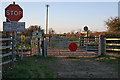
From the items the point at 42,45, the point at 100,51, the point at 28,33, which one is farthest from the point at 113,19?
the point at 28,33

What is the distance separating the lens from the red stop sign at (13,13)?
7984 millimetres

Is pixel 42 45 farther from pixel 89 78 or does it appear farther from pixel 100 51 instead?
pixel 89 78

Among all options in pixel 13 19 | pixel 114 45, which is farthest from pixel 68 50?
pixel 13 19

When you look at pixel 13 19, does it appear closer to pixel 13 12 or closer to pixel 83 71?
pixel 13 12

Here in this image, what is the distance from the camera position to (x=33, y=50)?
12.9 m

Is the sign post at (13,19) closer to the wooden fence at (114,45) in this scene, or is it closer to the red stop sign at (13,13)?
the red stop sign at (13,13)

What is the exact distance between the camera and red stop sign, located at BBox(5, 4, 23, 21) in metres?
7.98

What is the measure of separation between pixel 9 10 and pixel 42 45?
580 centimetres

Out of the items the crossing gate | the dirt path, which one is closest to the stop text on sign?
the dirt path

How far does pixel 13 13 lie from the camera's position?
808cm

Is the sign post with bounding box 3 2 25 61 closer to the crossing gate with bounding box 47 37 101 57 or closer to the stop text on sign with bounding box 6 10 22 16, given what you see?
the stop text on sign with bounding box 6 10 22 16

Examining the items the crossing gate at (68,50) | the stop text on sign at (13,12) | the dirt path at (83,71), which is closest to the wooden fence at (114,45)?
the crossing gate at (68,50)

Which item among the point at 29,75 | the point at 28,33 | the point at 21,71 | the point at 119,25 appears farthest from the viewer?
the point at 28,33

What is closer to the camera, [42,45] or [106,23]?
[42,45]
